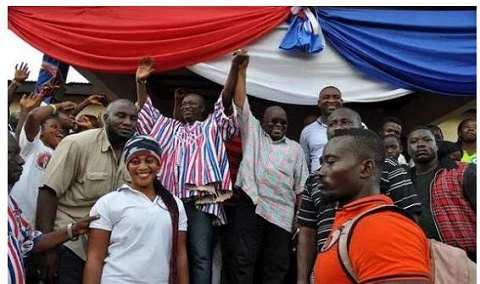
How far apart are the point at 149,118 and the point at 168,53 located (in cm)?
58

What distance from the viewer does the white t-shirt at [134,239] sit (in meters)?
3.45

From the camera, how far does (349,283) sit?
6.95ft

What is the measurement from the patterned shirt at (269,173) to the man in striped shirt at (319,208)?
600 mm

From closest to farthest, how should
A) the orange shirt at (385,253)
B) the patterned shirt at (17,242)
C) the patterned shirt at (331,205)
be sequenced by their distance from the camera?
the orange shirt at (385,253) → the patterned shirt at (17,242) → the patterned shirt at (331,205)

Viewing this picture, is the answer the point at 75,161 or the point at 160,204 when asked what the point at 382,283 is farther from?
the point at 75,161

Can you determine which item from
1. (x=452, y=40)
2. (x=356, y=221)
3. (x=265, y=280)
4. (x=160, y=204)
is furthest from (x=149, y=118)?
(x=356, y=221)

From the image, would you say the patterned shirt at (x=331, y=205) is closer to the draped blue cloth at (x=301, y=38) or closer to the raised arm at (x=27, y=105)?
the draped blue cloth at (x=301, y=38)

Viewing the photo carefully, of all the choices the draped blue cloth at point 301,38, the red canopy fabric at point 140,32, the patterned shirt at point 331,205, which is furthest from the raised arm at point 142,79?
the patterned shirt at point 331,205

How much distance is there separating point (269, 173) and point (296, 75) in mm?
879

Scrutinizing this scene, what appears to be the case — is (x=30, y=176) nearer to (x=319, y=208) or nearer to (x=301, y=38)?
(x=319, y=208)

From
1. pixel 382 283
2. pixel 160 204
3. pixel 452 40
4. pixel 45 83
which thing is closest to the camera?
pixel 382 283

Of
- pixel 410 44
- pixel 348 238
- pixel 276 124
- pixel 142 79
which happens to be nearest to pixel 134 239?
pixel 142 79

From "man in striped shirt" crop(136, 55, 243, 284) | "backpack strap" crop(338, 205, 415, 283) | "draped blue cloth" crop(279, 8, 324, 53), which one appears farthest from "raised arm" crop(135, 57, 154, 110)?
"backpack strap" crop(338, 205, 415, 283)

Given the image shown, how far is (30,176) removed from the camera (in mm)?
4207
